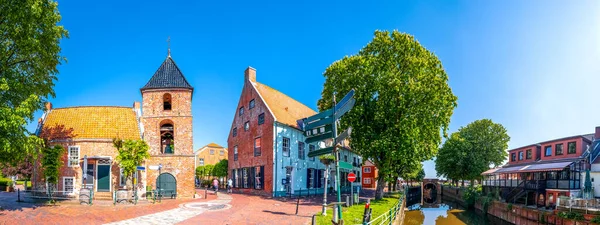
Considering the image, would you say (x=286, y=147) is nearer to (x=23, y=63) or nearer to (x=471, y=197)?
(x=23, y=63)

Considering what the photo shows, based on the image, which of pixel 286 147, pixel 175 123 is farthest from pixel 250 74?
pixel 175 123

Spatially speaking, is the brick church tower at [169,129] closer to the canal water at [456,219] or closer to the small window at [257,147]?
the small window at [257,147]

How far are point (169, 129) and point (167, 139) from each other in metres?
1.67

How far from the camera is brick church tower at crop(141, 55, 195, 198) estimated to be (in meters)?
23.9

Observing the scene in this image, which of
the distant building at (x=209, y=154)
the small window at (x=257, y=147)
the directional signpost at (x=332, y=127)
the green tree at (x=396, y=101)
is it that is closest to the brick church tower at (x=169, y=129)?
the small window at (x=257, y=147)

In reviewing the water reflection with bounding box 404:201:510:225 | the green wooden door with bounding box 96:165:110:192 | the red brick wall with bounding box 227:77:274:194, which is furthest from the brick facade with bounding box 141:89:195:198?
the water reflection with bounding box 404:201:510:225

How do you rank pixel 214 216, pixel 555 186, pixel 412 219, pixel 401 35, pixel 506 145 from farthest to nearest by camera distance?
pixel 506 145 → pixel 412 219 → pixel 555 186 → pixel 401 35 → pixel 214 216

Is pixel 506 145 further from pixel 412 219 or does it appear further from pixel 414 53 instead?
pixel 414 53

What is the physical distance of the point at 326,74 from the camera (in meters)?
27.8

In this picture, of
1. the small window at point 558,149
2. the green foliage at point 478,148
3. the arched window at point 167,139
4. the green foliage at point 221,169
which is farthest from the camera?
the green foliage at point 478,148

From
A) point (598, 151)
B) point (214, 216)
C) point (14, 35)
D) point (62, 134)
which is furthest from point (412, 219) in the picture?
point (14, 35)

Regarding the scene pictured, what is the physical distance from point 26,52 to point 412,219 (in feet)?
101

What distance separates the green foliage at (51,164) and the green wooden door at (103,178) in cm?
239

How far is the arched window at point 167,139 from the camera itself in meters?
25.5
